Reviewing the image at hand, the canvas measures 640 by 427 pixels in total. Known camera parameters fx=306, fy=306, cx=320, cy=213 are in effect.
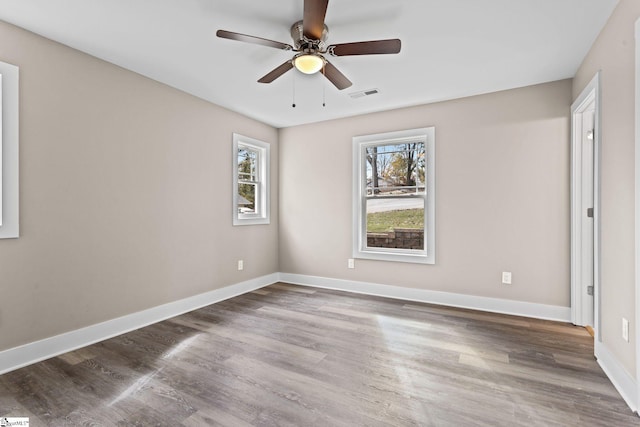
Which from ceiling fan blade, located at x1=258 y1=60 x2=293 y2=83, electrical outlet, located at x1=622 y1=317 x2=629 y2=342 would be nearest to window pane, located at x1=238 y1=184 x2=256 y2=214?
ceiling fan blade, located at x1=258 y1=60 x2=293 y2=83

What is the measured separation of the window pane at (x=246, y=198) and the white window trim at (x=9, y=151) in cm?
245

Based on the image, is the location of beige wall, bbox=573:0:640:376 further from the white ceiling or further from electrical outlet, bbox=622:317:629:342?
the white ceiling

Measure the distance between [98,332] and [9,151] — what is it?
1632 millimetres

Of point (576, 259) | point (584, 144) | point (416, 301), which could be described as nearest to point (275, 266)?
point (416, 301)

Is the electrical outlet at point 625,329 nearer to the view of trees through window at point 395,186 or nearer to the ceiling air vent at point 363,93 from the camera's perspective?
the view of trees through window at point 395,186

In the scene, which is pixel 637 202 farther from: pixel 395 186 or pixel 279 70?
pixel 395 186

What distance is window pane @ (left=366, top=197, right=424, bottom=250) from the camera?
4160 millimetres

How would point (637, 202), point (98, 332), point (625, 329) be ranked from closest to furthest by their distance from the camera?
point (637, 202) < point (625, 329) < point (98, 332)

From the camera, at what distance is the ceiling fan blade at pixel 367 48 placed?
79.7 inches

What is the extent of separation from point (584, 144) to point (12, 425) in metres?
4.86

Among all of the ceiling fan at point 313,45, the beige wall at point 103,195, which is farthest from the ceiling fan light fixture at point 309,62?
the beige wall at point 103,195

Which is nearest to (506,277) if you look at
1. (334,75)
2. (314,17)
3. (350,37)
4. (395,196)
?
(395,196)

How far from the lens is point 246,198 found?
4656 millimetres

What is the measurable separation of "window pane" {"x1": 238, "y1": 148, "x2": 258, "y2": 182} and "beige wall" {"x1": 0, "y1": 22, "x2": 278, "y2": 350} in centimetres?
47
